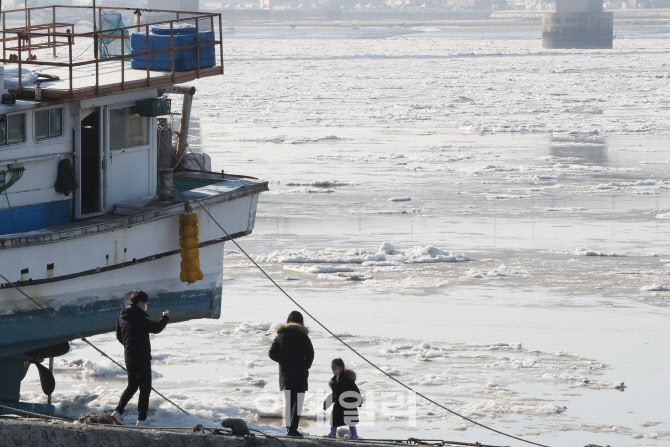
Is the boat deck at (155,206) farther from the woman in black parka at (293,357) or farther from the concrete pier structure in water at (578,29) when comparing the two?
the concrete pier structure in water at (578,29)

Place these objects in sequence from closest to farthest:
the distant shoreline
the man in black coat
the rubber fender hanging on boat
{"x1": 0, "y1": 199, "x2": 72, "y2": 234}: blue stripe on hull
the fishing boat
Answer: the man in black coat → the fishing boat → {"x1": 0, "y1": 199, "x2": 72, "y2": 234}: blue stripe on hull → the rubber fender hanging on boat → the distant shoreline

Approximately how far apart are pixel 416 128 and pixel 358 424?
86.8 ft

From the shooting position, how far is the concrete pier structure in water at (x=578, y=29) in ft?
319

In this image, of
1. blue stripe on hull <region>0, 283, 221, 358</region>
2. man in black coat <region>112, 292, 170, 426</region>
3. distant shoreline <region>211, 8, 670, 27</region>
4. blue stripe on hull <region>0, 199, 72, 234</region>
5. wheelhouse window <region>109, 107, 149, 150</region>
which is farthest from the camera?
distant shoreline <region>211, 8, 670, 27</region>

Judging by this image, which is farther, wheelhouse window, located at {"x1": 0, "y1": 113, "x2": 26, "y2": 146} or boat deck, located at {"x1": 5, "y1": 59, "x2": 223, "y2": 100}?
boat deck, located at {"x1": 5, "y1": 59, "x2": 223, "y2": 100}

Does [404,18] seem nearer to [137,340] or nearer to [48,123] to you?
[48,123]

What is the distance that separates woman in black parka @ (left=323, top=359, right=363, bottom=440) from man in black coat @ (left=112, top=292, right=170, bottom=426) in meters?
1.51

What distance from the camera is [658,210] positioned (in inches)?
837

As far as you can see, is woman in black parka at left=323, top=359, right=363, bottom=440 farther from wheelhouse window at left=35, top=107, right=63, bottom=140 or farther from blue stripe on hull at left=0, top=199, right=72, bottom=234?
wheelhouse window at left=35, top=107, right=63, bottom=140

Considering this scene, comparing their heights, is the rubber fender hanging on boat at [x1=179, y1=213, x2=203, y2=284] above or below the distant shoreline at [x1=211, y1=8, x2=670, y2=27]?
above

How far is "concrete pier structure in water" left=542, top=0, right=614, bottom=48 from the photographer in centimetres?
9728

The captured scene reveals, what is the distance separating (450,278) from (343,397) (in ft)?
22.9

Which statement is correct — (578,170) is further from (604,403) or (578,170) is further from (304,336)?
(304,336)

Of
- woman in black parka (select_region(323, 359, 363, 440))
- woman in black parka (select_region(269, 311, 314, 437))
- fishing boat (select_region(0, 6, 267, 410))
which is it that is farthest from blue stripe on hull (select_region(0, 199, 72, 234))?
woman in black parka (select_region(323, 359, 363, 440))
